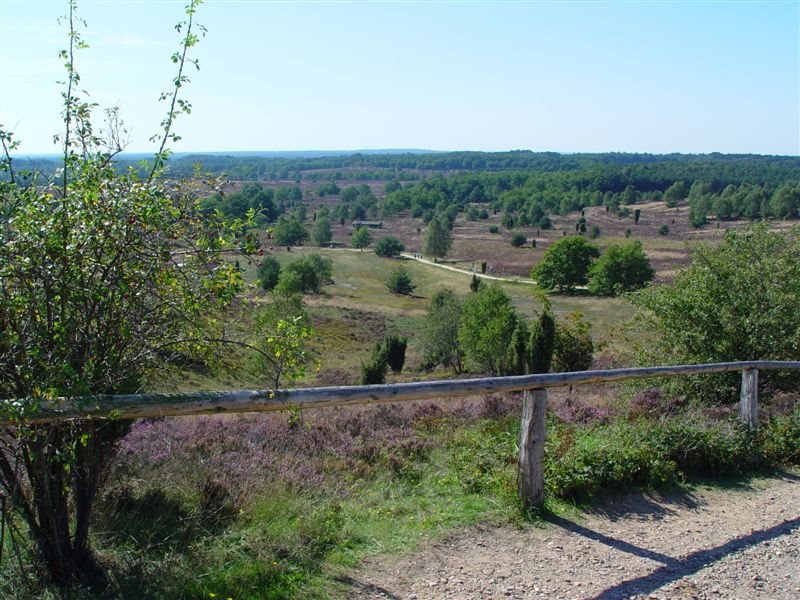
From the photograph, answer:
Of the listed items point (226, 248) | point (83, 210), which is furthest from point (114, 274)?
point (226, 248)

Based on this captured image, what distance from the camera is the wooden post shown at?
5.56m

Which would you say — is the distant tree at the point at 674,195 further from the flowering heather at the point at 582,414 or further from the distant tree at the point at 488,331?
the flowering heather at the point at 582,414

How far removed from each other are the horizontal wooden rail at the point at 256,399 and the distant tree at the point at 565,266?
8426 cm

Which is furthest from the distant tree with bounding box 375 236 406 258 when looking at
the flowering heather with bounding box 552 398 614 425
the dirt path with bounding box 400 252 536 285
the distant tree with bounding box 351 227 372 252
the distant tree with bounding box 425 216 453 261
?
the flowering heather with bounding box 552 398 614 425

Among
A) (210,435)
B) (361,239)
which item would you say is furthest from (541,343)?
(361,239)

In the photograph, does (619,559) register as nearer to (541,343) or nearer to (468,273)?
(541,343)

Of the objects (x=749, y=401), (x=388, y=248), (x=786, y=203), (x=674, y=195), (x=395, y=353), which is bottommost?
(x=395, y=353)

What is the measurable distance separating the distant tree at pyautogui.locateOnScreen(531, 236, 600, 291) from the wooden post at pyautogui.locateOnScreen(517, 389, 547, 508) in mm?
84433

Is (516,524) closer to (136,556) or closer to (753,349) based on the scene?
(136,556)

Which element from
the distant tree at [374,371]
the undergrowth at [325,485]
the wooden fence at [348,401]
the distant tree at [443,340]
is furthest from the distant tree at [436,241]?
the wooden fence at [348,401]

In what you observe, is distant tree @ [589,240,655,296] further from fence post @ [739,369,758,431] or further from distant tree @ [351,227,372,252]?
fence post @ [739,369,758,431]

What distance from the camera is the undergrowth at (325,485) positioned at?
4.35 metres

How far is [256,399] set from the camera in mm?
4410

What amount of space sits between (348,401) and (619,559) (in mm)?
2232
